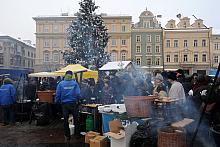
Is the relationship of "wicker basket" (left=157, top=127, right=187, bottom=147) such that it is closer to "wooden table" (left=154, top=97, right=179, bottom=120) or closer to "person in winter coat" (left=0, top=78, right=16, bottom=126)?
"wooden table" (left=154, top=97, right=179, bottom=120)

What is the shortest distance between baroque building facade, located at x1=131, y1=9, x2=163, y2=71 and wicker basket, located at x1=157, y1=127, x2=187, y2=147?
55.3 meters

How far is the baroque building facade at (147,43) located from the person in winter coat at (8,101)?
50788 mm

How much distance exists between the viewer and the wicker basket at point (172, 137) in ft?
16.5

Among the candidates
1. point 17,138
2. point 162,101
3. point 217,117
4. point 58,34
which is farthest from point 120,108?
point 58,34

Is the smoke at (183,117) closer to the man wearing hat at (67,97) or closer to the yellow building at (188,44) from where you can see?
the man wearing hat at (67,97)

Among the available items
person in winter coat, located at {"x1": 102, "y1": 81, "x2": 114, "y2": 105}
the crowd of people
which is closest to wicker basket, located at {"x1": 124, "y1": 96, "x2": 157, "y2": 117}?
the crowd of people

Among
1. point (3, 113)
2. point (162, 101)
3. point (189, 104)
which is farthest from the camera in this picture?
point (3, 113)

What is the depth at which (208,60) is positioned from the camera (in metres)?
60.6

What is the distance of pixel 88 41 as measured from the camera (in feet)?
95.5

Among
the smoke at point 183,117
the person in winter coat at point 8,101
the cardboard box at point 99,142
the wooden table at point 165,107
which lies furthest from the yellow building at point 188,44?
the wooden table at point 165,107

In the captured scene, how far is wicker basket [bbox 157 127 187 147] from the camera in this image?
502cm

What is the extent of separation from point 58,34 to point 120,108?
59.8m

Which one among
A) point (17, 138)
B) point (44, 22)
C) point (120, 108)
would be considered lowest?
point (17, 138)

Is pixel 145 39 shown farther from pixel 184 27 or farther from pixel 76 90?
pixel 76 90
